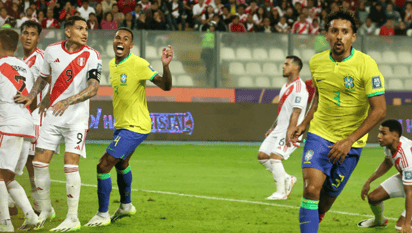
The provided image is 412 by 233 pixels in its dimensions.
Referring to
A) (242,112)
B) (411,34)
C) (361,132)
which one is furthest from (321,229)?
(411,34)

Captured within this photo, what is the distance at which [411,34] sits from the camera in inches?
864

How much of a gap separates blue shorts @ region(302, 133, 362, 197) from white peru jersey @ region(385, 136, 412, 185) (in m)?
1.35

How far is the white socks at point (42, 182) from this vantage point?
20.1 ft

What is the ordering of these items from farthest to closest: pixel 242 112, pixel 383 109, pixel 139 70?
pixel 242 112, pixel 139 70, pixel 383 109

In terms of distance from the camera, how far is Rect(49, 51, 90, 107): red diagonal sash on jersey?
6203 millimetres

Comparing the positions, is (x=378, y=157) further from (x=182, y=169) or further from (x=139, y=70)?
(x=139, y=70)

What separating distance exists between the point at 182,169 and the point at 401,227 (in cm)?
666

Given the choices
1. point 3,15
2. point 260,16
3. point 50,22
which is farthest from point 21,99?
point 260,16

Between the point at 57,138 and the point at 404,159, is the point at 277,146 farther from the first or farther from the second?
the point at 57,138

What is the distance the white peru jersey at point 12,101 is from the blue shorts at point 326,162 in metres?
2.90

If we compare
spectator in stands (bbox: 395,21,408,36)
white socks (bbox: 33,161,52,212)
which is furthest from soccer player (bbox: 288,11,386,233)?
spectator in stands (bbox: 395,21,408,36)

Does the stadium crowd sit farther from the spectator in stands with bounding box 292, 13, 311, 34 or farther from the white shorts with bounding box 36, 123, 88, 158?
the white shorts with bounding box 36, 123, 88, 158

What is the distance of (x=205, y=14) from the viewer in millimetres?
20688

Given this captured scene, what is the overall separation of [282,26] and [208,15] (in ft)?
9.51
